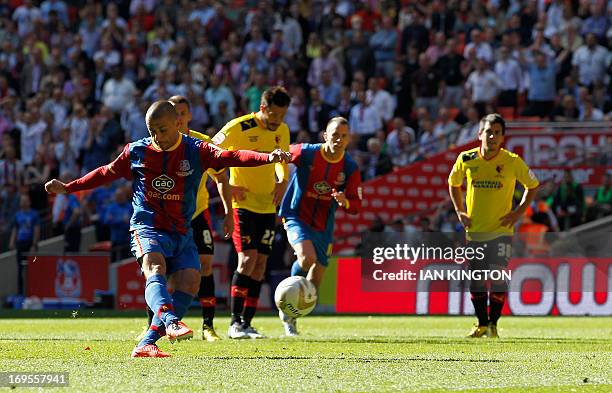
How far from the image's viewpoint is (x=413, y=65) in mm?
26391

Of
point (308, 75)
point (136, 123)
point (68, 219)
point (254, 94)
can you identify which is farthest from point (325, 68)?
point (68, 219)

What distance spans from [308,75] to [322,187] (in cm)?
1347

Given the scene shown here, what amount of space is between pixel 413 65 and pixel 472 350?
14.8m

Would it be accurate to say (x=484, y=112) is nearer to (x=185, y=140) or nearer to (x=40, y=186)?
(x=40, y=186)

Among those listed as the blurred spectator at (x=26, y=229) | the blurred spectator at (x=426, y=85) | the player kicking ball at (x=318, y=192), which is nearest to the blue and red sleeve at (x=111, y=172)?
the player kicking ball at (x=318, y=192)

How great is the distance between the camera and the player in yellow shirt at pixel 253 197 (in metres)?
13.8

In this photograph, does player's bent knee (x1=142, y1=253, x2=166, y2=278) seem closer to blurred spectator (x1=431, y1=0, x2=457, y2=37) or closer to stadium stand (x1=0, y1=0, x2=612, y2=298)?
stadium stand (x1=0, y1=0, x2=612, y2=298)

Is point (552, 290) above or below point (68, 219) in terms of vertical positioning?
below

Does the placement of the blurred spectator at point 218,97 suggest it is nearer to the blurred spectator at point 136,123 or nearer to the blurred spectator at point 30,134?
the blurred spectator at point 136,123

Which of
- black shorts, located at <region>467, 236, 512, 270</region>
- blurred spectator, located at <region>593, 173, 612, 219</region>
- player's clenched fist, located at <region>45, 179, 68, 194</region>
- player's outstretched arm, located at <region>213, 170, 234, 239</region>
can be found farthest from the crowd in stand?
player's clenched fist, located at <region>45, 179, 68, 194</region>

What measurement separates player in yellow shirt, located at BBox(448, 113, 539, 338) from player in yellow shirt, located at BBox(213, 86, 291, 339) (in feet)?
6.92

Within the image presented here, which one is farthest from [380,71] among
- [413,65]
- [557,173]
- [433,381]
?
[433,381]

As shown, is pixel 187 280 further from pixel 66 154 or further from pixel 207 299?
pixel 66 154

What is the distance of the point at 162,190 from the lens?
10703 mm
